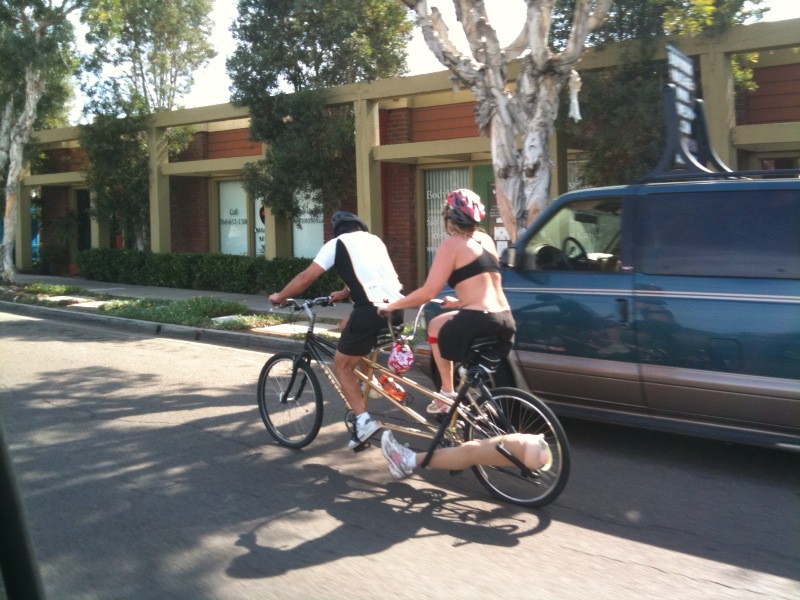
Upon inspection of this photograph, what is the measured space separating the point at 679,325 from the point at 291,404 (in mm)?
2936

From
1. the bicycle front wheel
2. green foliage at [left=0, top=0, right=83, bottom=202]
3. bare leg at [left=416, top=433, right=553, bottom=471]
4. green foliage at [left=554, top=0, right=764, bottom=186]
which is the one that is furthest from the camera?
green foliage at [left=0, top=0, right=83, bottom=202]

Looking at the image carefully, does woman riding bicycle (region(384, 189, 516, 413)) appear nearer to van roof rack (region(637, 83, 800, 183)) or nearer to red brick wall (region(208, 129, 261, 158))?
van roof rack (region(637, 83, 800, 183))

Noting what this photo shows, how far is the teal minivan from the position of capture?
17.7 feet

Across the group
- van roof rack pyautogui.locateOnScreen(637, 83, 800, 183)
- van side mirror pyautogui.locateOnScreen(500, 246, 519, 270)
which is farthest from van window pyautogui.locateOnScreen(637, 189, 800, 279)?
van side mirror pyautogui.locateOnScreen(500, 246, 519, 270)

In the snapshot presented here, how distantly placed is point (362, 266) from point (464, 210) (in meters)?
0.93

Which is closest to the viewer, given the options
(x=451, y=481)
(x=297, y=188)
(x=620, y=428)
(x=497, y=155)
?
(x=451, y=481)

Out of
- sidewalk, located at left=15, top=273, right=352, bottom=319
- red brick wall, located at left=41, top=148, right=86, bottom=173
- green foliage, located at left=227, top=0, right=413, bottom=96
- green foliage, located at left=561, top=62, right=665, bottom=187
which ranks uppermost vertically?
green foliage, located at left=227, top=0, right=413, bottom=96

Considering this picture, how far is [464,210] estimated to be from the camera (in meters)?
5.18

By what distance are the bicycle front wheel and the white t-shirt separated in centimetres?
88

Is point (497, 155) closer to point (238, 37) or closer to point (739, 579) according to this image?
point (739, 579)

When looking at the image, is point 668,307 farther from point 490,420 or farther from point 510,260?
point 490,420

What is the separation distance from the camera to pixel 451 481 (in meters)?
Result: 5.68

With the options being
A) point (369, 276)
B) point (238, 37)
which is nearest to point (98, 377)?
point (369, 276)

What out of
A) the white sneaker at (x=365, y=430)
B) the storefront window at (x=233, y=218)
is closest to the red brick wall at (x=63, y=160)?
the storefront window at (x=233, y=218)
